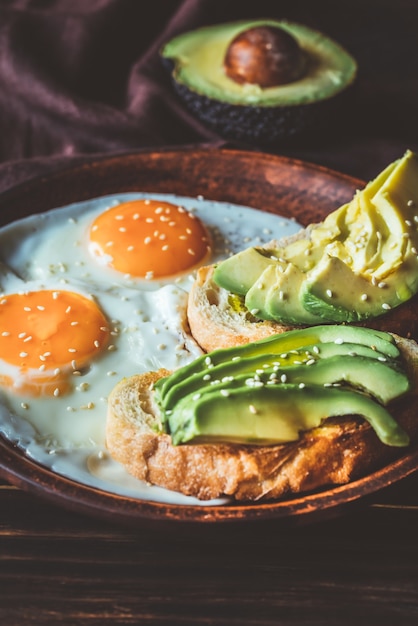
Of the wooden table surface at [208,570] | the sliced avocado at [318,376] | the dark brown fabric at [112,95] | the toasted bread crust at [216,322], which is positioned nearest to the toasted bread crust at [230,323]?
the toasted bread crust at [216,322]

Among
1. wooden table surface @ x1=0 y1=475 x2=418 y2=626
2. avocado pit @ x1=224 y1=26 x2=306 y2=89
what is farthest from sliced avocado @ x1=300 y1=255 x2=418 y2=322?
avocado pit @ x1=224 y1=26 x2=306 y2=89

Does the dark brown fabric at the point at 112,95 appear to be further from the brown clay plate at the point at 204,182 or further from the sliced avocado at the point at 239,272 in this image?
the sliced avocado at the point at 239,272

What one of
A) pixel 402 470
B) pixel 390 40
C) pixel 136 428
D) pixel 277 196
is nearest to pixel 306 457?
pixel 402 470

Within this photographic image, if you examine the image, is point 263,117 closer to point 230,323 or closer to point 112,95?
point 112,95

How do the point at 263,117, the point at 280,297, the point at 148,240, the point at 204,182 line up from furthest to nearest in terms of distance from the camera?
the point at 263,117 → the point at 204,182 → the point at 148,240 → the point at 280,297

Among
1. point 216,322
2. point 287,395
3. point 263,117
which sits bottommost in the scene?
point 216,322

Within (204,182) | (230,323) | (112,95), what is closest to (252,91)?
(204,182)

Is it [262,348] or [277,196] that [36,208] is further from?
[262,348]
